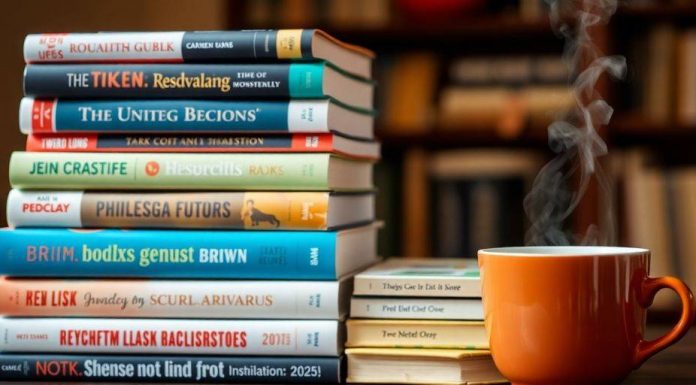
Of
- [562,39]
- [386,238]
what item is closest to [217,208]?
[386,238]

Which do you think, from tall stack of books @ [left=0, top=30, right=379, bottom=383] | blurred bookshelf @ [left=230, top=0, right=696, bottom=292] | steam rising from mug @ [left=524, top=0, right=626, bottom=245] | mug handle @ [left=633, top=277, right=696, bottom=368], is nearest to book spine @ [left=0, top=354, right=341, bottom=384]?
tall stack of books @ [left=0, top=30, right=379, bottom=383]

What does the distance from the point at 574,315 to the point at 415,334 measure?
0.14 metres

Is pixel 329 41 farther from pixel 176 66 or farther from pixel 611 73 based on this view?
pixel 611 73

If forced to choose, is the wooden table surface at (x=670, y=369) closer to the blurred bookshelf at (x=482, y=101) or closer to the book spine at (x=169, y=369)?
the book spine at (x=169, y=369)

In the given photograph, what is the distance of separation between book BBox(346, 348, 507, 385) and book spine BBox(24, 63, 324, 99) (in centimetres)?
20

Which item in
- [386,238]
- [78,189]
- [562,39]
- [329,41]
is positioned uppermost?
[562,39]

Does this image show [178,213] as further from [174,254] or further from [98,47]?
[98,47]

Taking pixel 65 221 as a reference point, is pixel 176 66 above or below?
above

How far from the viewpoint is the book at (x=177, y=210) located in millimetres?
729

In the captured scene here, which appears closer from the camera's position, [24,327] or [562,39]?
[24,327]

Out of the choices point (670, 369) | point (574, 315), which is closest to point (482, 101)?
point (670, 369)

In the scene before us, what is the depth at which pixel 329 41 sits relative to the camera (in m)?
0.77

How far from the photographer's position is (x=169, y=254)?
29.0 inches

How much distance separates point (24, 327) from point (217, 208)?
17 cm
